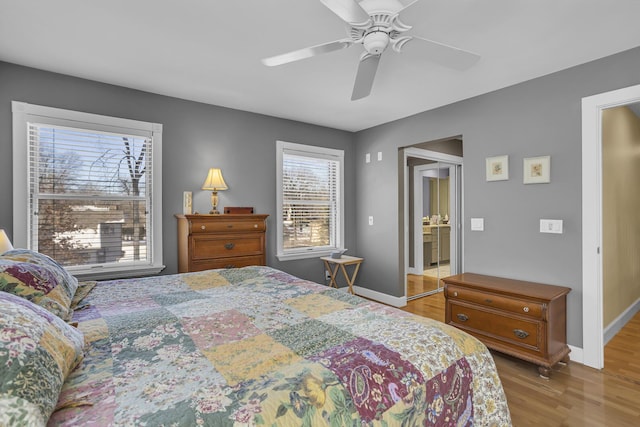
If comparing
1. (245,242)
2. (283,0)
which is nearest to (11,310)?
(283,0)

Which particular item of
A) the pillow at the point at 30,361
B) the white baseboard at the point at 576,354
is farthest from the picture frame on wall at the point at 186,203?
the white baseboard at the point at 576,354

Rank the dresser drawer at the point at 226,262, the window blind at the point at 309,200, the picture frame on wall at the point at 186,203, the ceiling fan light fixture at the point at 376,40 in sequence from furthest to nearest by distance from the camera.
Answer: the window blind at the point at 309,200, the picture frame on wall at the point at 186,203, the dresser drawer at the point at 226,262, the ceiling fan light fixture at the point at 376,40

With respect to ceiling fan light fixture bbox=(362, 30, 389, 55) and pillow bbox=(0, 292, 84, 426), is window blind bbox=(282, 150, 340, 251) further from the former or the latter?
pillow bbox=(0, 292, 84, 426)

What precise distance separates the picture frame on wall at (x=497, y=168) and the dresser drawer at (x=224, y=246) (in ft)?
8.19

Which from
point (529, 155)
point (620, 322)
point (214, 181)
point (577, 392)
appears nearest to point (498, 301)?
point (577, 392)

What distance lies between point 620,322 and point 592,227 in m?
1.68

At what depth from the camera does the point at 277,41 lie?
227 centimetres

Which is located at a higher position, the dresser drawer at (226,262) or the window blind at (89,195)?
the window blind at (89,195)

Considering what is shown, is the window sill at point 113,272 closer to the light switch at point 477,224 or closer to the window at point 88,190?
the window at point 88,190

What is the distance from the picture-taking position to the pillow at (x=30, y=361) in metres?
0.71

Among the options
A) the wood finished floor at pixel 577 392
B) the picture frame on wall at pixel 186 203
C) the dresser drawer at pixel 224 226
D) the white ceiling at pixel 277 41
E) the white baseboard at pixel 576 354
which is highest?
the white ceiling at pixel 277 41

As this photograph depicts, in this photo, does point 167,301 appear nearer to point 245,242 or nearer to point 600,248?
point 245,242

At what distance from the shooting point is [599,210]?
2.53 metres

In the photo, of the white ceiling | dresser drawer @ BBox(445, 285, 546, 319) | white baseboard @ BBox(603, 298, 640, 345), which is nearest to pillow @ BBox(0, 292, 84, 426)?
the white ceiling
